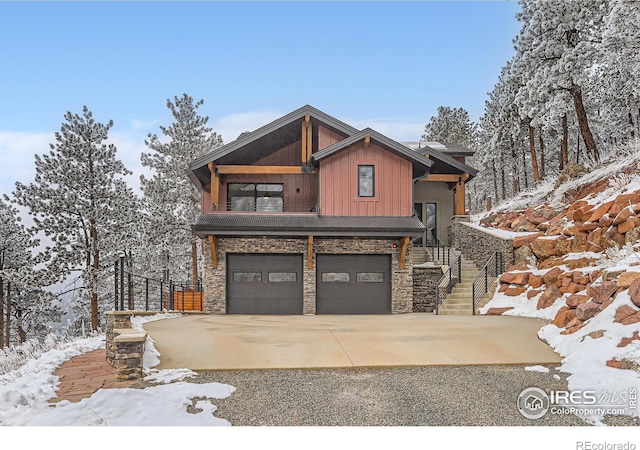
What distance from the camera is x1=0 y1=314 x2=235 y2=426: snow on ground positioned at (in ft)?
16.4

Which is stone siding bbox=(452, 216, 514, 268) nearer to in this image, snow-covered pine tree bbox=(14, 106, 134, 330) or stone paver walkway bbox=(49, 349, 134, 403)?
stone paver walkway bbox=(49, 349, 134, 403)

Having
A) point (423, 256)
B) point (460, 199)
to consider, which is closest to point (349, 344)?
point (423, 256)

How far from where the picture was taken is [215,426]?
4941 millimetres

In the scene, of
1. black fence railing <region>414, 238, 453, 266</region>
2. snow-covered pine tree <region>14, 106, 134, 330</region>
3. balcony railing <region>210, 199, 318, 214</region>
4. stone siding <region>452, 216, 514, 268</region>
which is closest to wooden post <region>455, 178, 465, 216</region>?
stone siding <region>452, 216, 514, 268</region>

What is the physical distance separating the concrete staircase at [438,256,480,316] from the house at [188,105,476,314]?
53.0 inches

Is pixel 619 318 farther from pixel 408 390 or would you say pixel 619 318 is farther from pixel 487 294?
pixel 487 294

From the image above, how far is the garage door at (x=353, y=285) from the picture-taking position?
51.2 feet

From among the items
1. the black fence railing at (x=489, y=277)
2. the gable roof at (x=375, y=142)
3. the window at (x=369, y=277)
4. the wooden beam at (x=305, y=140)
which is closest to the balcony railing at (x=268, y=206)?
the wooden beam at (x=305, y=140)

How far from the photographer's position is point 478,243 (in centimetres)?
1838

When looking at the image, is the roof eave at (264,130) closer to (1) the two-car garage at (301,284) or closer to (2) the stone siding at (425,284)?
(1) the two-car garage at (301,284)

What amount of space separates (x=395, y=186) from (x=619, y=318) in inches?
360

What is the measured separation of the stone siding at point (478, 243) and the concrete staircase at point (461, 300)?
1115 mm

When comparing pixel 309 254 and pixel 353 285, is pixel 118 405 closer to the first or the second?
pixel 309 254

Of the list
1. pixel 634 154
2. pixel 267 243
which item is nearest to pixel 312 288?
pixel 267 243
